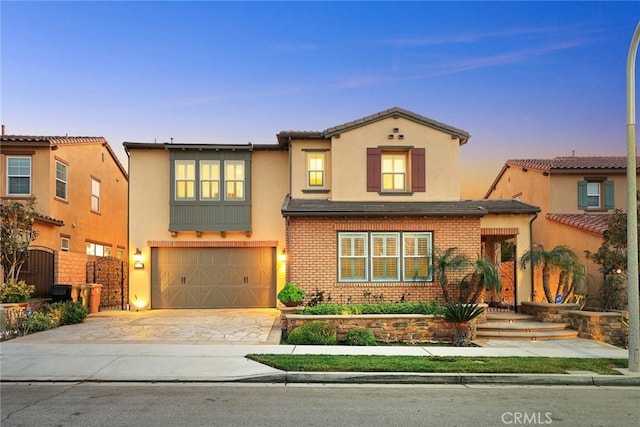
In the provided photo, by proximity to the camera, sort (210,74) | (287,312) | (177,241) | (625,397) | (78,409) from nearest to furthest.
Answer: (78,409)
(625,397)
(287,312)
(177,241)
(210,74)

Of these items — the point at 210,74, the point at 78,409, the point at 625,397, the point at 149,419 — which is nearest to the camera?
the point at 149,419

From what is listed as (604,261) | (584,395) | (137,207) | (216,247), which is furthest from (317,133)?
(584,395)

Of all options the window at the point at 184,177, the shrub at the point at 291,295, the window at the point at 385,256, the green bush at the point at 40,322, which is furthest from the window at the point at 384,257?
the green bush at the point at 40,322

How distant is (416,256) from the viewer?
17.3 metres

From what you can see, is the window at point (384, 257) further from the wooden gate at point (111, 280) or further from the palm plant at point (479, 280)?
the wooden gate at point (111, 280)

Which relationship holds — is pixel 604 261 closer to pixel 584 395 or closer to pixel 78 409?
pixel 584 395

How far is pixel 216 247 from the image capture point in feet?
67.2

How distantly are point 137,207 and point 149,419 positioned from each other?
14.6 m

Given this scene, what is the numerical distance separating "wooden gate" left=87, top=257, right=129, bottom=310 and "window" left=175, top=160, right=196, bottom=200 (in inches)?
155

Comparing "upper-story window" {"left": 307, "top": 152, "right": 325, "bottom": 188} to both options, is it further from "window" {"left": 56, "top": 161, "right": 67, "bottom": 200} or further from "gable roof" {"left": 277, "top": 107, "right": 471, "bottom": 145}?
"window" {"left": 56, "top": 161, "right": 67, "bottom": 200}

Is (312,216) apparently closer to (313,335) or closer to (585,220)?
(313,335)

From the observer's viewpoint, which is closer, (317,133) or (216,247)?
(317,133)

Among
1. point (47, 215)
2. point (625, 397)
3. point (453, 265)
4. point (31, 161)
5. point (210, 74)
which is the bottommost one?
point (625, 397)

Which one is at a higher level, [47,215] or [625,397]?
[47,215]
